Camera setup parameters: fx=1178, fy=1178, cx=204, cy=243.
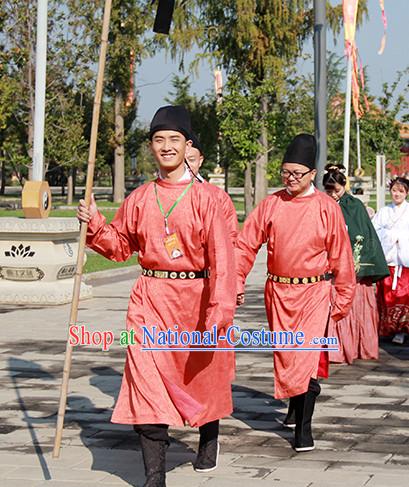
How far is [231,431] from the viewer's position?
699cm

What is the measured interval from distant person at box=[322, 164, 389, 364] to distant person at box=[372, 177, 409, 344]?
3.09 feet

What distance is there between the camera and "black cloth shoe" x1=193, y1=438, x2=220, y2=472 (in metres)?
6.00

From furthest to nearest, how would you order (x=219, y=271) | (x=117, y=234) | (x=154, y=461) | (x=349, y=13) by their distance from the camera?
(x=349, y=13) → (x=117, y=234) → (x=219, y=271) → (x=154, y=461)

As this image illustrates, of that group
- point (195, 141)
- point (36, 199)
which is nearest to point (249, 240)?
point (195, 141)

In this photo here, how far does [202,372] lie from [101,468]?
72cm

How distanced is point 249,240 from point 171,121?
1444 millimetres

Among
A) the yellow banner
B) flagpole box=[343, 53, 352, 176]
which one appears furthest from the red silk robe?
flagpole box=[343, 53, 352, 176]

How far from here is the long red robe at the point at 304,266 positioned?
683cm

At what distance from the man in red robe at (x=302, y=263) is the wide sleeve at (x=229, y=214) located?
0.16 metres

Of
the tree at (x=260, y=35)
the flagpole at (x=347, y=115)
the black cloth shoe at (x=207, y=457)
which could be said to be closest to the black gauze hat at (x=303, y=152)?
the black cloth shoe at (x=207, y=457)

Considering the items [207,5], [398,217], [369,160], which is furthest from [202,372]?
[369,160]

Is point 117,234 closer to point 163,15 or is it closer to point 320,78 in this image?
point 163,15

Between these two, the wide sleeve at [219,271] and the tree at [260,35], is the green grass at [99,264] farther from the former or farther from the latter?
the tree at [260,35]

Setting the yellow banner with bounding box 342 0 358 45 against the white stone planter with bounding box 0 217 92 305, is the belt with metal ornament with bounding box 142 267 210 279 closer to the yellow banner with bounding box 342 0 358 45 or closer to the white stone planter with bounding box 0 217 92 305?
the white stone planter with bounding box 0 217 92 305
